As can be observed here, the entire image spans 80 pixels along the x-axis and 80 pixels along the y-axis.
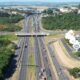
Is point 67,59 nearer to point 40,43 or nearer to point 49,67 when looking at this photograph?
point 49,67

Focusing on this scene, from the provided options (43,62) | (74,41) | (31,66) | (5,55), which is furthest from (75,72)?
(74,41)

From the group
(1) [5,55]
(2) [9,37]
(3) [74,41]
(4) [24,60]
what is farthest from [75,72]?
(2) [9,37]

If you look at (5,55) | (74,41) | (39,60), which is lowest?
(74,41)

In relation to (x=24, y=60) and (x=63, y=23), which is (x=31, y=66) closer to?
(x=24, y=60)

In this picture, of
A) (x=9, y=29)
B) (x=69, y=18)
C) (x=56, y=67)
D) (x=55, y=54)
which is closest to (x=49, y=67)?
(x=56, y=67)

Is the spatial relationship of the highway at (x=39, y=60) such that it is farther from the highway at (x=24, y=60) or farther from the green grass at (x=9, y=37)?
the green grass at (x=9, y=37)

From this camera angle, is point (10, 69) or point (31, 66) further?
point (31, 66)

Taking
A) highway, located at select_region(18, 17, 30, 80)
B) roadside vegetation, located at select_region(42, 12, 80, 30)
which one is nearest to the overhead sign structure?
highway, located at select_region(18, 17, 30, 80)

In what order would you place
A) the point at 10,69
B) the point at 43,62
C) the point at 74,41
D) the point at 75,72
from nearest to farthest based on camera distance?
1. the point at 75,72
2. the point at 10,69
3. the point at 43,62
4. the point at 74,41

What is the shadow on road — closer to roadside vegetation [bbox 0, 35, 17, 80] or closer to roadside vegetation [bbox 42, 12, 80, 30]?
roadside vegetation [bbox 0, 35, 17, 80]

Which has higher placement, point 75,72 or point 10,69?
point 75,72

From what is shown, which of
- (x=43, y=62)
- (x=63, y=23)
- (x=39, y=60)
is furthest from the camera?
(x=63, y=23)

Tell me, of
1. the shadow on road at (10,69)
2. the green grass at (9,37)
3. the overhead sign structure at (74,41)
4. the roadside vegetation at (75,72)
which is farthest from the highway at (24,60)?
the overhead sign structure at (74,41)

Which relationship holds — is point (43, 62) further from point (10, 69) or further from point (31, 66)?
point (10, 69)
